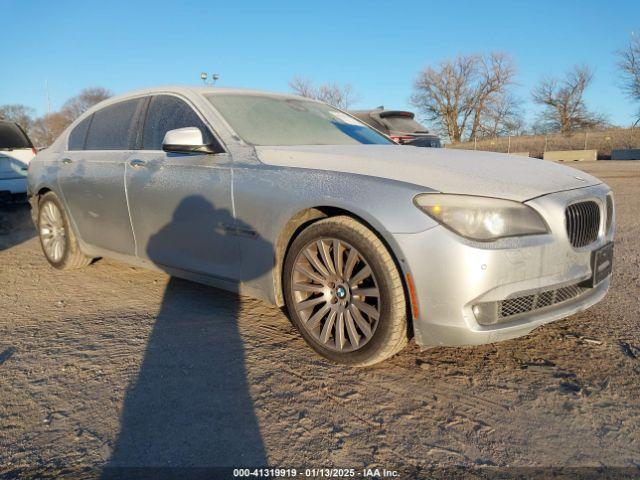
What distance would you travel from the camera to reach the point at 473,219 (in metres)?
2.23

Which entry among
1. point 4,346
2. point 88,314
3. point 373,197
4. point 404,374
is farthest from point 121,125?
point 404,374

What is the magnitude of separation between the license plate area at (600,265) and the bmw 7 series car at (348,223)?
1cm

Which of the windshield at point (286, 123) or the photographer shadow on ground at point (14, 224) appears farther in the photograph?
the photographer shadow on ground at point (14, 224)

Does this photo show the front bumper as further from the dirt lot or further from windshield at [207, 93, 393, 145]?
windshield at [207, 93, 393, 145]

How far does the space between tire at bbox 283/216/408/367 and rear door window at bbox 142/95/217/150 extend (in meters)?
1.31

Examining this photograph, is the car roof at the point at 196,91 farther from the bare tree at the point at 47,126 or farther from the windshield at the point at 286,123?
the bare tree at the point at 47,126

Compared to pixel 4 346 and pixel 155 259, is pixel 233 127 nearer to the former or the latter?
pixel 155 259

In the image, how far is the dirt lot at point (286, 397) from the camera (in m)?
1.86

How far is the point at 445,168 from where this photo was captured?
2494mm

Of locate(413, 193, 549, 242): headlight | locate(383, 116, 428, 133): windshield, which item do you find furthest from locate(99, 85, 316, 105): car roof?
locate(383, 116, 428, 133): windshield

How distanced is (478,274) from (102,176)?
3.18m

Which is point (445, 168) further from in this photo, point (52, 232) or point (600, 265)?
point (52, 232)

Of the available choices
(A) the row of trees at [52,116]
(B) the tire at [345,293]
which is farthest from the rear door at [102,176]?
(A) the row of trees at [52,116]

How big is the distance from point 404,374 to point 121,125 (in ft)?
10.4
